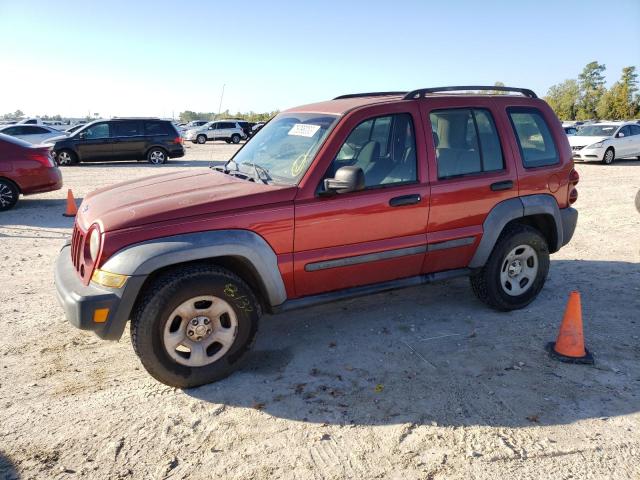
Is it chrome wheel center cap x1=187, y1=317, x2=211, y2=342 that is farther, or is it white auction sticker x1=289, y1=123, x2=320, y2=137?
white auction sticker x1=289, y1=123, x2=320, y2=137

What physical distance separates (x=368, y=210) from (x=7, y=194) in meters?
8.34

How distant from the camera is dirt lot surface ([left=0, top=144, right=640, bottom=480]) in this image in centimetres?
281

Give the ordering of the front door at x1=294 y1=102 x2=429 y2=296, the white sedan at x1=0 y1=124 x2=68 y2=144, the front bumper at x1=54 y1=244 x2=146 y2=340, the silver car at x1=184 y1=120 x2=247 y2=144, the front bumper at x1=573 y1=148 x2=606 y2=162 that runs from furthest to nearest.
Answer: the silver car at x1=184 y1=120 x2=247 y2=144, the white sedan at x1=0 y1=124 x2=68 y2=144, the front bumper at x1=573 y1=148 x2=606 y2=162, the front door at x1=294 y1=102 x2=429 y2=296, the front bumper at x1=54 y1=244 x2=146 y2=340

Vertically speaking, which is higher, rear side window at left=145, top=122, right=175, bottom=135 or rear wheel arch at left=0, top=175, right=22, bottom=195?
rear side window at left=145, top=122, right=175, bottom=135

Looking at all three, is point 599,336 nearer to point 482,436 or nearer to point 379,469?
point 482,436

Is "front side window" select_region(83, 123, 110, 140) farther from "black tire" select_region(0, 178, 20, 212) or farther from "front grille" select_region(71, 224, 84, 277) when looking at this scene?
"front grille" select_region(71, 224, 84, 277)

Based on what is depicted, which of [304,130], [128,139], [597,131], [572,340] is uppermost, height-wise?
→ [597,131]

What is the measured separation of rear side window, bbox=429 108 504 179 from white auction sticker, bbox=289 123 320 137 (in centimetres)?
99

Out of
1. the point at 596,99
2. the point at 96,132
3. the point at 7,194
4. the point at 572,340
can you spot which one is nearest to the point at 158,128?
the point at 96,132

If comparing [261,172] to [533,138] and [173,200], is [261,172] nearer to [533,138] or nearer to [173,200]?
[173,200]

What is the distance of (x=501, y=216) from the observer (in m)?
4.50

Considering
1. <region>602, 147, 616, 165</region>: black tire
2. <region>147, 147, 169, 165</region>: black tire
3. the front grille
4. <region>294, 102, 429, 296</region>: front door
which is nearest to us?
the front grille

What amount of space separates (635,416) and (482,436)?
1055mm

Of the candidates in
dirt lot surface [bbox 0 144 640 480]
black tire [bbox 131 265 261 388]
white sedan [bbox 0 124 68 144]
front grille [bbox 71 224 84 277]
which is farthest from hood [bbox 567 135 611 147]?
white sedan [bbox 0 124 68 144]
